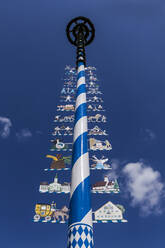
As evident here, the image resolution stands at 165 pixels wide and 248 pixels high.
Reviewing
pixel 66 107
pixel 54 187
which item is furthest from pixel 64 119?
pixel 54 187

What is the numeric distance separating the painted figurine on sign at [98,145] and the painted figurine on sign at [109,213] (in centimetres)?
147

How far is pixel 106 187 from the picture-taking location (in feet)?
13.4

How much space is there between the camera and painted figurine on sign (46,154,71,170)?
14.6 ft

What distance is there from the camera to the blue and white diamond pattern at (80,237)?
253 centimetres

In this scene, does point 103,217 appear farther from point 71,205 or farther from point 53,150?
point 53,150

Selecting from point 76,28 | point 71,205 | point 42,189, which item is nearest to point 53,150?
point 42,189

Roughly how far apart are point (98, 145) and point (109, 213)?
183 cm

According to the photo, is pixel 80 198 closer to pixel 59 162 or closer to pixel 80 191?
pixel 80 191

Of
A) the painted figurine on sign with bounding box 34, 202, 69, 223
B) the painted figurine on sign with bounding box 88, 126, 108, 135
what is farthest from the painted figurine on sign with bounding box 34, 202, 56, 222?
the painted figurine on sign with bounding box 88, 126, 108, 135

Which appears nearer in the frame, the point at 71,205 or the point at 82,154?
the point at 71,205

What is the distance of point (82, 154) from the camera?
3508mm

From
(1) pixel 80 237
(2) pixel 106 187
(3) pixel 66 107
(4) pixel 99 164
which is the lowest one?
(1) pixel 80 237

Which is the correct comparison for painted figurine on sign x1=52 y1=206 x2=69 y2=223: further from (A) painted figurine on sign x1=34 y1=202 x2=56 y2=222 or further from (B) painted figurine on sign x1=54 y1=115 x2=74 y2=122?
(B) painted figurine on sign x1=54 y1=115 x2=74 y2=122

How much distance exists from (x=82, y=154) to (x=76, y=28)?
5.78m
